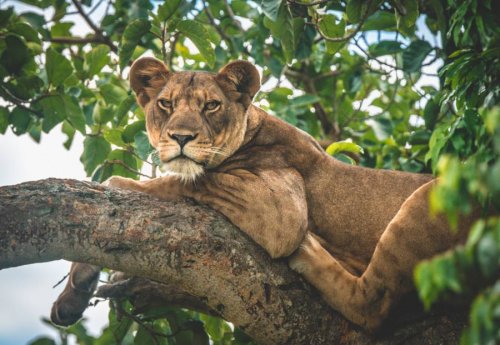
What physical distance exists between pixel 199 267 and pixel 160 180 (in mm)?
1251

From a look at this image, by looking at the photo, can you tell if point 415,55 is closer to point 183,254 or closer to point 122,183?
point 122,183

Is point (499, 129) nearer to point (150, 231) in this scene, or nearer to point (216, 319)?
point (150, 231)

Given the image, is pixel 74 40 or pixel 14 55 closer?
pixel 14 55

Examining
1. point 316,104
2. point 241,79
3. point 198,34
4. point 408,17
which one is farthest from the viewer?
point 316,104

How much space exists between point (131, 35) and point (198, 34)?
0.73 meters

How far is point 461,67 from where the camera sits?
5.00 m

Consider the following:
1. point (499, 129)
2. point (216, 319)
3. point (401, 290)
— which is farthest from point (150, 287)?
point (499, 129)

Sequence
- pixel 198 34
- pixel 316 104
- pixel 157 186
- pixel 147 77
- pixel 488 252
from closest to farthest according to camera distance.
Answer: pixel 488 252
pixel 157 186
pixel 147 77
pixel 198 34
pixel 316 104

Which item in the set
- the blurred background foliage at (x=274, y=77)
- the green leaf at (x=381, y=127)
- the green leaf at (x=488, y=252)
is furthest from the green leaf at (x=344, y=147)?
the green leaf at (x=488, y=252)

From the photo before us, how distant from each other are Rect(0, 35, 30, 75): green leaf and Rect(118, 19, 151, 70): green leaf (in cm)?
100

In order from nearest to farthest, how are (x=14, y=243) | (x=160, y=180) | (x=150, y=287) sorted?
(x=14, y=243) → (x=160, y=180) → (x=150, y=287)

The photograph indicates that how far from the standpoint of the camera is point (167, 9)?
286 inches

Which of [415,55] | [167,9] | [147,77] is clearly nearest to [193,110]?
[147,77]

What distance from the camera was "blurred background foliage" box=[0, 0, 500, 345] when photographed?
5.17 m
